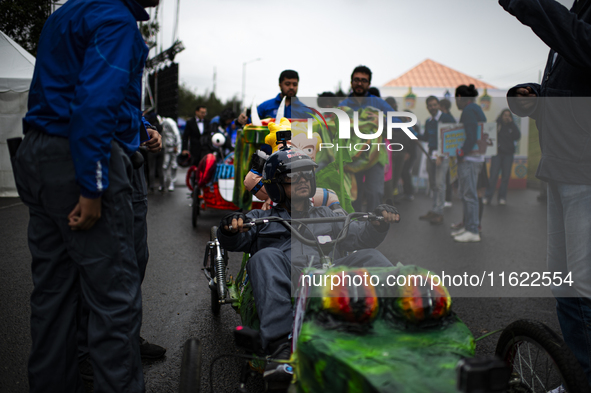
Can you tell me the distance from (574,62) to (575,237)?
2.72ft

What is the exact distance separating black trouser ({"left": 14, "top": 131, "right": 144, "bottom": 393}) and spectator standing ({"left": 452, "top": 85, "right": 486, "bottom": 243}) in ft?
18.5

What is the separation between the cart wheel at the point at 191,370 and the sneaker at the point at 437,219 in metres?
6.70

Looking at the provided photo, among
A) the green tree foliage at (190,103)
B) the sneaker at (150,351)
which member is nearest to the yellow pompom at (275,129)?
the sneaker at (150,351)

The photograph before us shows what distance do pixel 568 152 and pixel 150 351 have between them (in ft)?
8.61

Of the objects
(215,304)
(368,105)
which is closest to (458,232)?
(368,105)

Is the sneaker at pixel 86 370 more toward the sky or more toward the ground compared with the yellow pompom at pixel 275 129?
more toward the ground

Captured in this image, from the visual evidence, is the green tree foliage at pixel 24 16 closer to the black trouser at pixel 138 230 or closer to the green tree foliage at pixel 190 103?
the black trouser at pixel 138 230

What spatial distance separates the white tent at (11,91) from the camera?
8.26 meters

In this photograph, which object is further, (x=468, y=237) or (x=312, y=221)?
Answer: (x=468, y=237)

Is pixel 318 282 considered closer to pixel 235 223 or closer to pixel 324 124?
pixel 235 223

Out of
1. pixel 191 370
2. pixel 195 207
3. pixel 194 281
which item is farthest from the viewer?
pixel 195 207

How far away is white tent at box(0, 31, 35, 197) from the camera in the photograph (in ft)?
27.1

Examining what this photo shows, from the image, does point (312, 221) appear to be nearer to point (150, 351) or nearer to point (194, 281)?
point (150, 351)

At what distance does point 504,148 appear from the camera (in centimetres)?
→ 948
